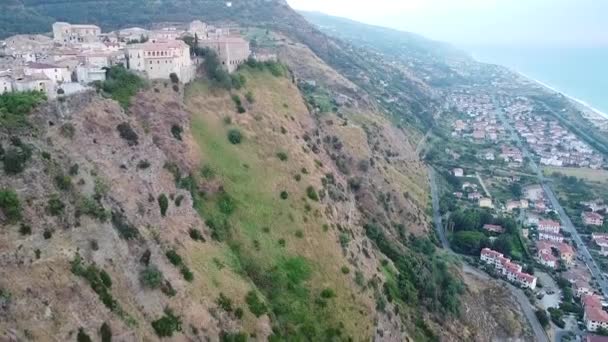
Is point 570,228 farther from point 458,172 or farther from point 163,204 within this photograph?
point 163,204

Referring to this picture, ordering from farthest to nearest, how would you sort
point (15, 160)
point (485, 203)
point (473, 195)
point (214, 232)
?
point (473, 195) < point (485, 203) < point (214, 232) < point (15, 160)

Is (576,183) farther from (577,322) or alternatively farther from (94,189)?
(94,189)

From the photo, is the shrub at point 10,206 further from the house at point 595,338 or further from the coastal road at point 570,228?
the coastal road at point 570,228

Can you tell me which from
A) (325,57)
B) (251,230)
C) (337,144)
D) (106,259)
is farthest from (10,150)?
(325,57)

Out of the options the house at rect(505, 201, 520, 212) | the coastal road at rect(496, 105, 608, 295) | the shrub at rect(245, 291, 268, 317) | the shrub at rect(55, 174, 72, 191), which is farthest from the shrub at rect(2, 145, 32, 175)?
the house at rect(505, 201, 520, 212)

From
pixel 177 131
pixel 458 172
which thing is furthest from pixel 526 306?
pixel 458 172

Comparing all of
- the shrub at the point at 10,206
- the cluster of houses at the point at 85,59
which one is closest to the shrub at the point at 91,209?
the shrub at the point at 10,206

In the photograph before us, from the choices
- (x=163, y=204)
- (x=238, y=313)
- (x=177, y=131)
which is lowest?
(x=238, y=313)
